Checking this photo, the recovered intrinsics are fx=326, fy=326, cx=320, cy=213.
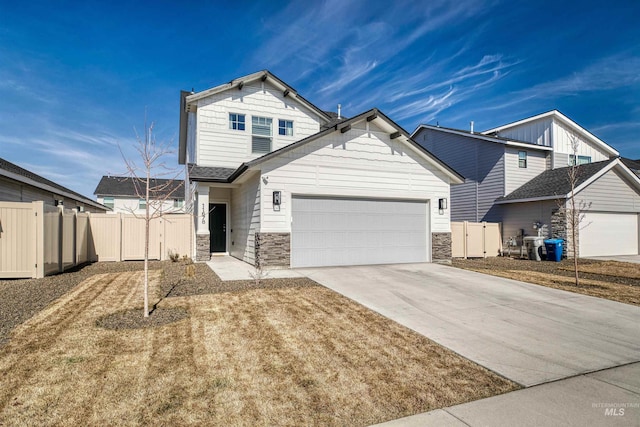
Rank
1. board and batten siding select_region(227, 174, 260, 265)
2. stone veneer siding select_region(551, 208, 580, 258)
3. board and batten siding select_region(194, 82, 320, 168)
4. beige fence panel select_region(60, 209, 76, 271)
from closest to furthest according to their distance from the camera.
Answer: beige fence panel select_region(60, 209, 76, 271), board and batten siding select_region(227, 174, 260, 265), board and batten siding select_region(194, 82, 320, 168), stone veneer siding select_region(551, 208, 580, 258)

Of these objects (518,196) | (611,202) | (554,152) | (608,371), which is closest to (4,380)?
(608,371)

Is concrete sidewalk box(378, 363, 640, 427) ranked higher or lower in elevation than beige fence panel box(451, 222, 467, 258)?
lower

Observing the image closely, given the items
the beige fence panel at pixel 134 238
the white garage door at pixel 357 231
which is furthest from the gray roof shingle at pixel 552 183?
the beige fence panel at pixel 134 238

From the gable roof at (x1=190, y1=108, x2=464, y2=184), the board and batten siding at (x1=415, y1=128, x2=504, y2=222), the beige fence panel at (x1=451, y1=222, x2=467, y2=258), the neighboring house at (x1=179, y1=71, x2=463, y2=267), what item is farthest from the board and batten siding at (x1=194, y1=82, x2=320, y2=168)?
the board and batten siding at (x1=415, y1=128, x2=504, y2=222)

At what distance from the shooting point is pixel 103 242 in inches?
518

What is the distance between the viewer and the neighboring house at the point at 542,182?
52.3 ft

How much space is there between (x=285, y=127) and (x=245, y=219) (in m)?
5.36

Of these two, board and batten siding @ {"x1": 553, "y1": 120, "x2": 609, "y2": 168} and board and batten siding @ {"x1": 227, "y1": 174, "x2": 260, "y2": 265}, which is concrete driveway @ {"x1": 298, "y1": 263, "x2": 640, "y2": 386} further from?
board and batten siding @ {"x1": 553, "y1": 120, "x2": 609, "y2": 168}

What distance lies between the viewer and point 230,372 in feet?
11.4

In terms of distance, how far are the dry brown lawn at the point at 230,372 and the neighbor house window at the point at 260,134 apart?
10.4 meters

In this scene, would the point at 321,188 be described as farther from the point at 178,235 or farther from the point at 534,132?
the point at 534,132

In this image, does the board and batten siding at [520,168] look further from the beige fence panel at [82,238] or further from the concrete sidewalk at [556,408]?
A: the beige fence panel at [82,238]

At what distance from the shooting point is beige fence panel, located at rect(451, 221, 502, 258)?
15664 millimetres

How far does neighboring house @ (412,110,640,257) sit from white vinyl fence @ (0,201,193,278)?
53.4 feet
